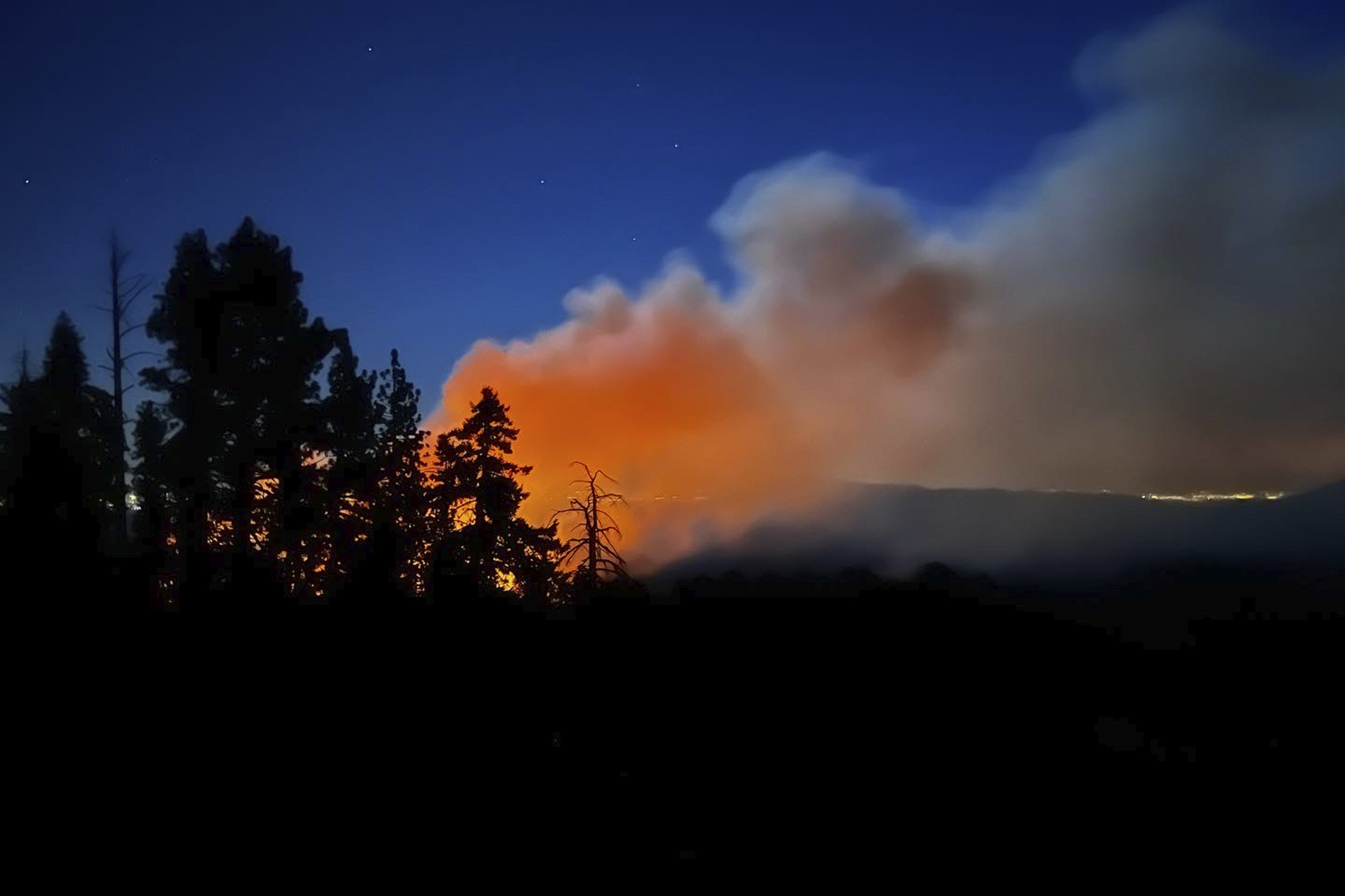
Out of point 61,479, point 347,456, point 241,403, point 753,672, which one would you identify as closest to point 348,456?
point 347,456

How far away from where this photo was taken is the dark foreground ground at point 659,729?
8281mm

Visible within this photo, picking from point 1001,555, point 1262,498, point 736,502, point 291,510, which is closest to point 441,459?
point 291,510

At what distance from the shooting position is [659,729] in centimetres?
1055

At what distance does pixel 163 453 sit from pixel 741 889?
27860 mm

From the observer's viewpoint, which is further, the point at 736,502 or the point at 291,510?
the point at 736,502

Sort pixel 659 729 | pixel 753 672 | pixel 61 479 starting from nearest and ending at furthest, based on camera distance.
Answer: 1. pixel 659 729
2. pixel 753 672
3. pixel 61 479

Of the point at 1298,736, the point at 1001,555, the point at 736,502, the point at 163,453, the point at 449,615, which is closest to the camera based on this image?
the point at 1298,736

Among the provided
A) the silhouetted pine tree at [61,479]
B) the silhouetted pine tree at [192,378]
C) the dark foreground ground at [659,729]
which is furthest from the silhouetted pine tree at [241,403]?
the dark foreground ground at [659,729]

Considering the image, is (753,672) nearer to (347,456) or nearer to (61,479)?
(61,479)

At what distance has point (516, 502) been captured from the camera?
32.4 m

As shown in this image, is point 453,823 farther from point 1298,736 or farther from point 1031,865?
point 1298,736

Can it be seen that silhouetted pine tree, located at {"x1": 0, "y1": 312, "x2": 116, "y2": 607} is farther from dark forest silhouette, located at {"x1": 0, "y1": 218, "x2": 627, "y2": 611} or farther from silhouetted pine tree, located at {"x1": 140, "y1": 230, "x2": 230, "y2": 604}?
silhouetted pine tree, located at {"x1": 140, "y1": 230, "x2": 230, "y2": 604}

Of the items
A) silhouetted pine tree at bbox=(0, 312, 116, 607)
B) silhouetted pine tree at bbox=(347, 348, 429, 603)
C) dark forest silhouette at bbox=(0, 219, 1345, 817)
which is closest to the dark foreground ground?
dark forest silhouette at bbox=(0, 219, 1345, 817)

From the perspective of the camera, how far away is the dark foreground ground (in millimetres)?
8281
